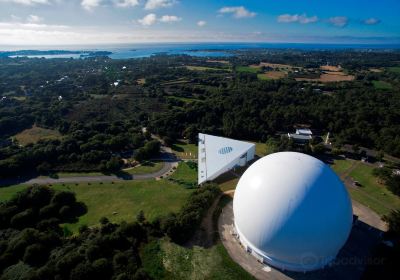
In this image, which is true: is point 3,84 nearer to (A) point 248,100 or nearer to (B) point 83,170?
(B) point 83,170

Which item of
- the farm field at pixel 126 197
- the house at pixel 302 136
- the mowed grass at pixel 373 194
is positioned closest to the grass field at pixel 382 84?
the house at pixel 302 136

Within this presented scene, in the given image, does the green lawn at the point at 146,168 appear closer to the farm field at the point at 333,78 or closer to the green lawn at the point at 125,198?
the green lawn at the point at 125,198

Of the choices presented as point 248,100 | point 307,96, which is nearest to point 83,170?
point 248,100

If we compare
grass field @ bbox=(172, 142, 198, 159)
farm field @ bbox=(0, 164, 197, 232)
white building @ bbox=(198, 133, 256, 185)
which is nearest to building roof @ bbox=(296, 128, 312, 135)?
white building @ bbox=(198, 133, 256, 185)

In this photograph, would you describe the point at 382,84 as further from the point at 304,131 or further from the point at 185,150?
the point at 185,150

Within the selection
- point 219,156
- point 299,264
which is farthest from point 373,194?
point 219,156
